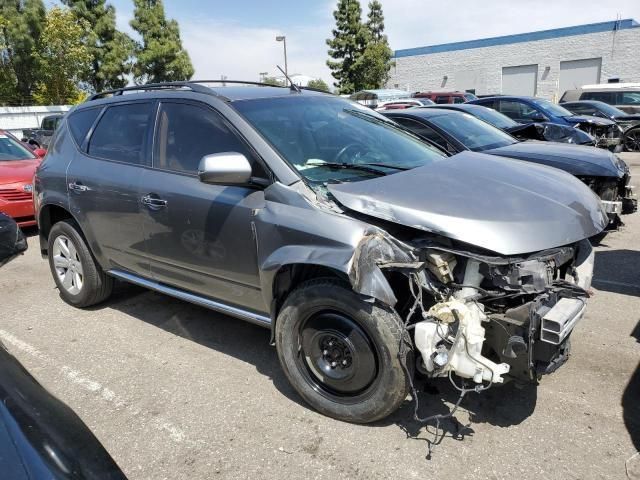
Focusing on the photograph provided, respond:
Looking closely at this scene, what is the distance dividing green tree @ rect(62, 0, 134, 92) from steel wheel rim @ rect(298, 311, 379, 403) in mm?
33390

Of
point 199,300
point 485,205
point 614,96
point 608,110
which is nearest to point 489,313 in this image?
point 485,205

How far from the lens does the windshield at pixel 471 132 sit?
6.28 m

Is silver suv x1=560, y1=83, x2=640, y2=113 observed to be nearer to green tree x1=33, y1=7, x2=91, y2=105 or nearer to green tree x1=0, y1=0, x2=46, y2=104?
green tree x1=33, y1=7, x2=91, y2=105

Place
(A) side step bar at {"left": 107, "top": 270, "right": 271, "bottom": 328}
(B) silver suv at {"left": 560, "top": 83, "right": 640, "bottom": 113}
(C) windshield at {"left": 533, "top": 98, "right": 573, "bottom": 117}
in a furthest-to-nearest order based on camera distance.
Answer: (B) silver suv at {"left": 560, "top": 83, "right": 640, "bottom": 113}
(C) windshield at {"left": 533, "top": 98, "right": 573, "bottom": 117}
(A) side step bar at {"left": 107, "top": 270, "right": 271, "bottom": 328}

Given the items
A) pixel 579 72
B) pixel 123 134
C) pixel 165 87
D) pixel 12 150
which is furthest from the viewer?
pixel 579 72

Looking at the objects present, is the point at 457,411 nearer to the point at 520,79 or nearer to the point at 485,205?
the point at 485,205

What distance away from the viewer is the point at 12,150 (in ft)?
29.3

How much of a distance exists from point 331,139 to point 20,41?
111ft

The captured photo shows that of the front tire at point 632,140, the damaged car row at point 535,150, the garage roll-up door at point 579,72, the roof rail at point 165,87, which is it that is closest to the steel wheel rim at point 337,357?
the roof rail at point 165,87

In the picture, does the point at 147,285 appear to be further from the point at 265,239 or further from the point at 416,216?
the point at 416,216

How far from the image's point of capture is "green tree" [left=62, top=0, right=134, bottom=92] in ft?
103

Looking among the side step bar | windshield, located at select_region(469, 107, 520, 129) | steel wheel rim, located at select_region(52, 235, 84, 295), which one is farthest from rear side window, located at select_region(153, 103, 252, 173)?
windshield, located at select_region(469, 107, 520, 129)

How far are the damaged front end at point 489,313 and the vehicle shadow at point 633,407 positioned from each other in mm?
589

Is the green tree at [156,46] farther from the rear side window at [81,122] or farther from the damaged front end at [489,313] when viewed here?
the damaged front end at [489,313]
